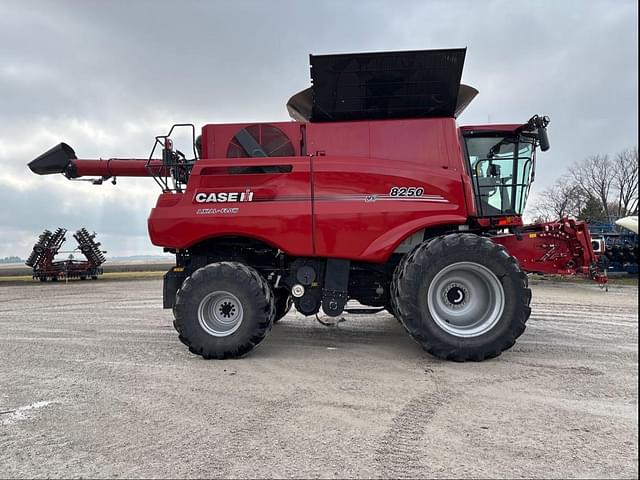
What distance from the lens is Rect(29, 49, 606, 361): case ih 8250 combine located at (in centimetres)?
523

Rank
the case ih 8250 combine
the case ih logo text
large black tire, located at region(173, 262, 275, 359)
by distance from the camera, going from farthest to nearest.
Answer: the case ih logo text → large black tire, located at region(173, 262, 275, 359) → the case ih 8250 combine

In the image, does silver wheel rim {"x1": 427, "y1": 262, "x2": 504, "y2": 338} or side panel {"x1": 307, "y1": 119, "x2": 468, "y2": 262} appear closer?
→ silver wheel rim {"x1": 427, "y1": 262, "x2": 504, "y2": 338}

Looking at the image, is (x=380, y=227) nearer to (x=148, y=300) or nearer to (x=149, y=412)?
(x=149, y=412)

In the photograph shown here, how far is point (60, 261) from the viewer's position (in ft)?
80.6

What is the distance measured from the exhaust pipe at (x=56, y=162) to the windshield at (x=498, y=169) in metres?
6.28

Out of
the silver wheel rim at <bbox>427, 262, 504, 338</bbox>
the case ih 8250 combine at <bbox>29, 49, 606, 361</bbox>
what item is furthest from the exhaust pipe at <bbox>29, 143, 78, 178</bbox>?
the silver wheel rim at <bbox>427, 262, 504, 338</bbox>

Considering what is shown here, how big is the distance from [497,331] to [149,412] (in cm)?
384

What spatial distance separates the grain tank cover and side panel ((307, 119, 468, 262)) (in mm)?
688

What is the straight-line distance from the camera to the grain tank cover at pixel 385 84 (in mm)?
5422

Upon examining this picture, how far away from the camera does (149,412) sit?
3.79 metres

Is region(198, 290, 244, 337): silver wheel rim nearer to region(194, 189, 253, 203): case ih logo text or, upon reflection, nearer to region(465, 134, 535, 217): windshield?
region(194, 189, 253, 203): case ih logo text

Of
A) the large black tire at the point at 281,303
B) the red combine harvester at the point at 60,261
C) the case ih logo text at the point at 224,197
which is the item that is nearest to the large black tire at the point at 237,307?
the case ih logo text at the point at 224,197

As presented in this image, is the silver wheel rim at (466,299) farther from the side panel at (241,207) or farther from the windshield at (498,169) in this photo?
the side panel at (241,207)

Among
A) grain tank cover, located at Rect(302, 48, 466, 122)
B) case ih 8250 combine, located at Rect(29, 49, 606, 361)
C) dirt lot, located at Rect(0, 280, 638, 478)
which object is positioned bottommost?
dirt lot, located at Rect(0, 280, 638, 478)
